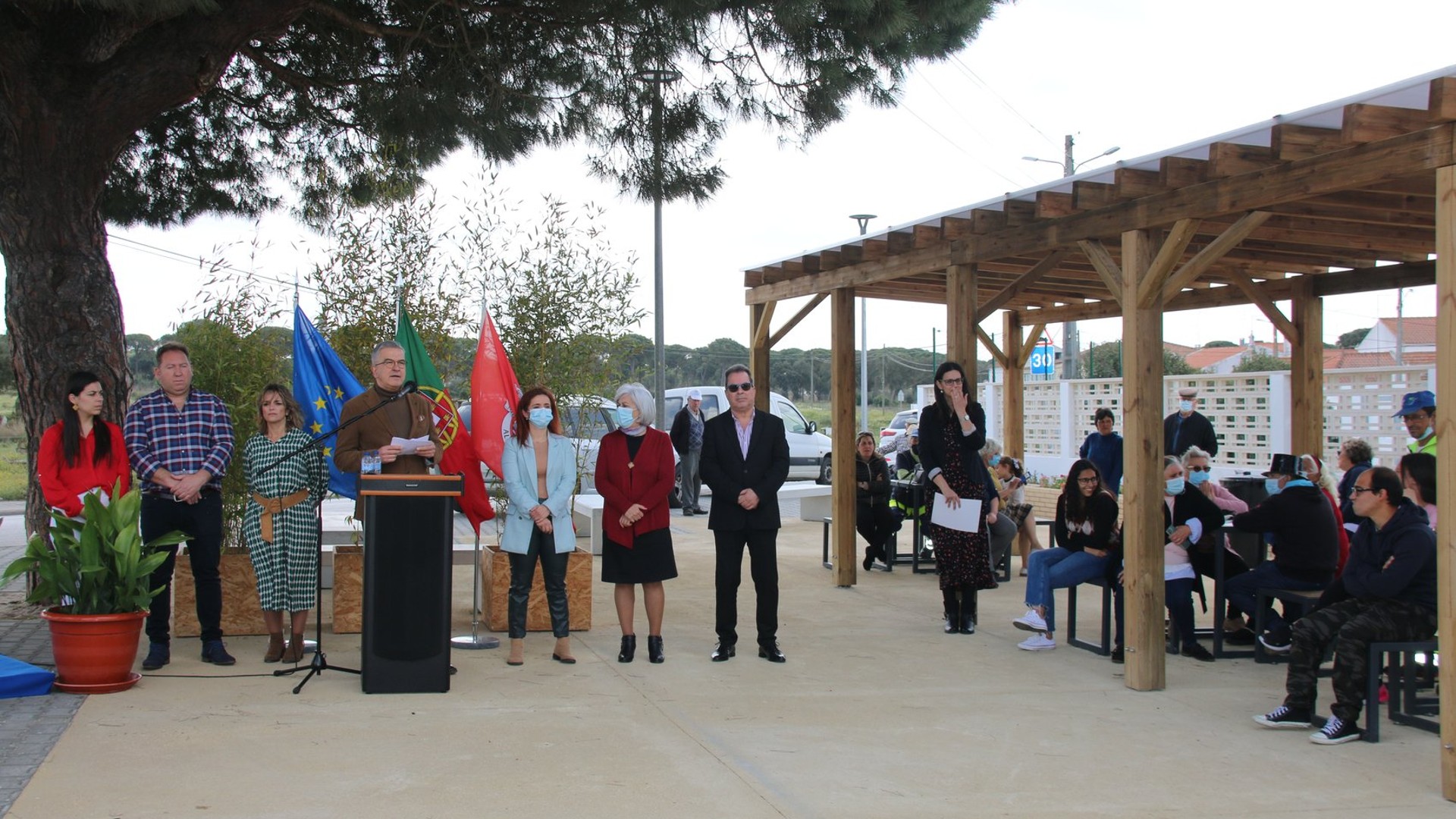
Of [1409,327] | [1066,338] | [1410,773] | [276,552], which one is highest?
[1409,327]

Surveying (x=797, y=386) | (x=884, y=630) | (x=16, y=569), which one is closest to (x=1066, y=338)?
(x=884, y=630)

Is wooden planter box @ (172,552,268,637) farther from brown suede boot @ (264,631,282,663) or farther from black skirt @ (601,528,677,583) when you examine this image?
black skirt @ (601,528,677,583)

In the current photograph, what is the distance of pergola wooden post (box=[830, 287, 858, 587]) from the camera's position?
9.66 metres

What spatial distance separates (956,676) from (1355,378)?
7181 mm

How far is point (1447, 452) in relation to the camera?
4312 millimetres

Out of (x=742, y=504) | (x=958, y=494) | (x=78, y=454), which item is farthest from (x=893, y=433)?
(x=78, y=454)

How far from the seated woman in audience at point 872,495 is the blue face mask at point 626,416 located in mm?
3930

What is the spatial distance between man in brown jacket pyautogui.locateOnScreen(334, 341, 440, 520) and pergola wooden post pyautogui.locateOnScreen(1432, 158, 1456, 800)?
445 centimetres

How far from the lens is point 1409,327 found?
234 feet

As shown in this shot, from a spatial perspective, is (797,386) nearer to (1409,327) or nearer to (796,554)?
(1409,327)

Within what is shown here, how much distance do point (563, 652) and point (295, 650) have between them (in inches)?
56.0

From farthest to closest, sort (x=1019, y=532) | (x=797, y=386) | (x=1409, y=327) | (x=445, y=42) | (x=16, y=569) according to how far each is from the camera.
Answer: (x=797, y=386), (x=1409, y=327), (x=1019, y=532), (x=445, y=42), (x=16, y=569)

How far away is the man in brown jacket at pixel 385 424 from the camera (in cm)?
619

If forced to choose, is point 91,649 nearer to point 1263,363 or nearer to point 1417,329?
point 1263,363
